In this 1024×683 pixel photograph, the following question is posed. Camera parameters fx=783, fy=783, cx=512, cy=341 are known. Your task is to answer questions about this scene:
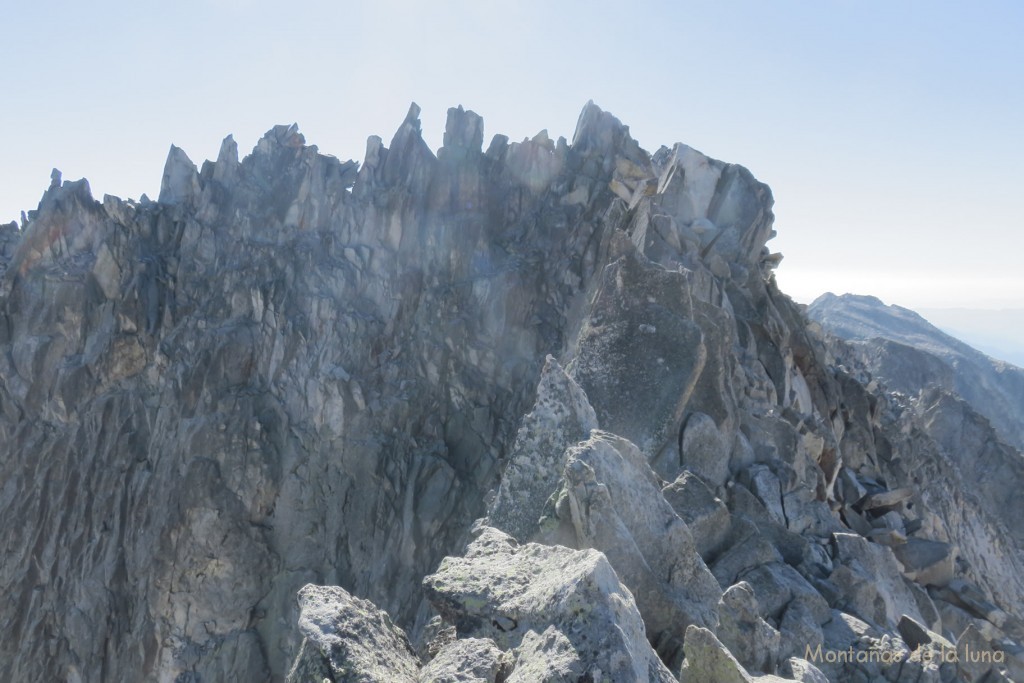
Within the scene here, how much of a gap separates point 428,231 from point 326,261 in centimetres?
644

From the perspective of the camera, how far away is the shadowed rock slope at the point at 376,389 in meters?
19.7

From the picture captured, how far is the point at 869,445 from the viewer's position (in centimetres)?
2903

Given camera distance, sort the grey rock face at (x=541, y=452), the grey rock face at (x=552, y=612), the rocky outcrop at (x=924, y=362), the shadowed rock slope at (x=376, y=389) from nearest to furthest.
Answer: the grey rock face at (x=552, y=612) < the grey rock face at (x=541, y=452) < the shadowed rock slope at (x=376, y=389) < the rocky outcrop at (x=924, y=362)

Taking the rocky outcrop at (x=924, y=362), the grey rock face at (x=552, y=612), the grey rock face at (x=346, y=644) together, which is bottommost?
the grey rock face at (x=346, y=644)

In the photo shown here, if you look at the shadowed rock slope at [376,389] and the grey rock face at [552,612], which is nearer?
the grey rock face at [552,612]

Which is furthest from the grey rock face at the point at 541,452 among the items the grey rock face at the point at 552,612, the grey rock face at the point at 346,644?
the grey rock face at the point at 346,644

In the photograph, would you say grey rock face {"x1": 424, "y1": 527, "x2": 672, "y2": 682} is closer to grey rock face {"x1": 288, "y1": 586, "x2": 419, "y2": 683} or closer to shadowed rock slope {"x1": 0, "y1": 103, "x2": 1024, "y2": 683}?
grey rock face {"x1": 288, "y1": 586, "x2": 419, "y2": 683}

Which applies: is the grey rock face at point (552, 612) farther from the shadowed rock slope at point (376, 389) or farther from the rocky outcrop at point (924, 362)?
the rocky outcrop at point (924, 362)

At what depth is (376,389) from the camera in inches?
1736

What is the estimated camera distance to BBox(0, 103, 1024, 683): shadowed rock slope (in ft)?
64.6

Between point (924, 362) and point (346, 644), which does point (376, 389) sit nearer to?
point (346, 644)

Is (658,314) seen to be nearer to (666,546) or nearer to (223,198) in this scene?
(666,546)

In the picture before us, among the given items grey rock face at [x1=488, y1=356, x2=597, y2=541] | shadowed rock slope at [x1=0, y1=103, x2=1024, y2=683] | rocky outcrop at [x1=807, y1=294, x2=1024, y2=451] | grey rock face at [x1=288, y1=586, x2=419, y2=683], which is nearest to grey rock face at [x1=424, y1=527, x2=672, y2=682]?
grey rock face at [x1=288, y1=586, x2=419, y2=683]

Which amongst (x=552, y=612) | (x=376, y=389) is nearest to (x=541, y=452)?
(x=552, y=612)
